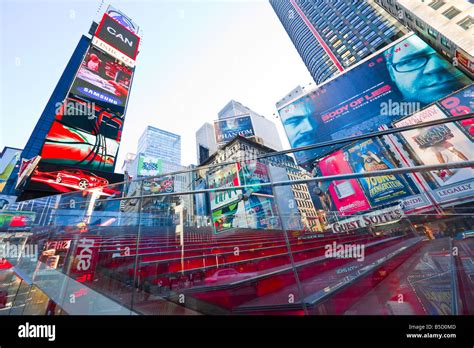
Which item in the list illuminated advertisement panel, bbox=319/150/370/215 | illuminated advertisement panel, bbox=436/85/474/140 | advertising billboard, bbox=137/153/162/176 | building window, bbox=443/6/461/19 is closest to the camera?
illuminated advertisement panel, bbox=436/85/474/140

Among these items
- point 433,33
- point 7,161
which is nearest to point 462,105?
point 433,33

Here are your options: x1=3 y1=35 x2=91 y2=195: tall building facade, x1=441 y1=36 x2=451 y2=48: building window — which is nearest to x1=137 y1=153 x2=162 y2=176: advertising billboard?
x1=3 y1=35 x2=91 y2=195: tall building facade

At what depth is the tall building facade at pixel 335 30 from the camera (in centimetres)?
3697

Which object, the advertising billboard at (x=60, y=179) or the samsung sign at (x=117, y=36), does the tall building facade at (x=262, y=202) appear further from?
the samsung sign at (x=117, y=36)

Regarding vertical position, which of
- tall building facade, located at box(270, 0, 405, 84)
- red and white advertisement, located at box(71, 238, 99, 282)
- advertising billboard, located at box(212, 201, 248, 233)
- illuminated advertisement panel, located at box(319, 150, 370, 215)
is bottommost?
red and white advertisement, located at box(71, 238, 99, 282)

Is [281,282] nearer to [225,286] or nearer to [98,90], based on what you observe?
[225,286]

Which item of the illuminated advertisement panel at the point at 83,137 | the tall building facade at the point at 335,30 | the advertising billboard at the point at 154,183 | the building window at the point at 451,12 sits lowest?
the advertising billboard at the point at 154,183

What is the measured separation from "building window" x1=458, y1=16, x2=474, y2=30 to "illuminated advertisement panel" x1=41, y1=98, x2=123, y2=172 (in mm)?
31772

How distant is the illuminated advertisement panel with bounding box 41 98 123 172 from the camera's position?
13180mm

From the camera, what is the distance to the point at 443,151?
49.0 ft

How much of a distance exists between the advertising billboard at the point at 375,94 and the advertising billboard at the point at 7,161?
137ft

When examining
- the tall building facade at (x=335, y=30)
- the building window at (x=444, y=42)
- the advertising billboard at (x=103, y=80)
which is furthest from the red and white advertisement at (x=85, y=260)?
the tall building facade at (x=335, y=30)

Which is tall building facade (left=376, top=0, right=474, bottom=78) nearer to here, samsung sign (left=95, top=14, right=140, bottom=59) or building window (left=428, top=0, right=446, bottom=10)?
building window (left=428, top=0, right=446, bottom=10)

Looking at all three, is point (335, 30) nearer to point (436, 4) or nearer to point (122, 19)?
point (436, 4)
